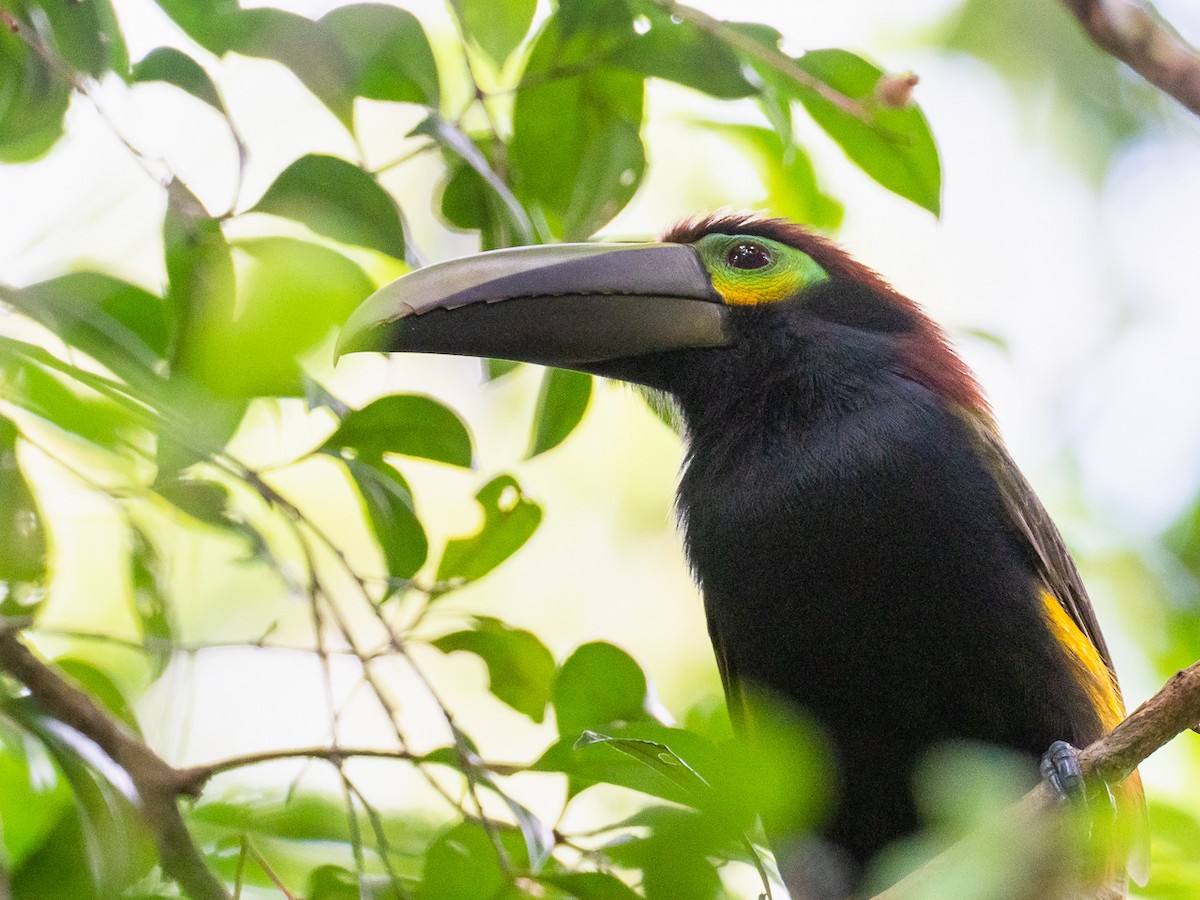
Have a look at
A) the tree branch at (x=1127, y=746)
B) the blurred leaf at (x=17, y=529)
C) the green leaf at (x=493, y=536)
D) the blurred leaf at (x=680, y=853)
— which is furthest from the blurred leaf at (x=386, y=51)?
the tree branch at (x=1127, y=746)

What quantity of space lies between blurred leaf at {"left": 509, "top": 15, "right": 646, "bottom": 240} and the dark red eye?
2.04 ft

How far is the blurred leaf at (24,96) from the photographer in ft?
6.57

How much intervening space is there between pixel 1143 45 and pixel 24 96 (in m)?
1.66

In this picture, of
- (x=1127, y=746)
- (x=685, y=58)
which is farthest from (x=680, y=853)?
(x=685, y=58)

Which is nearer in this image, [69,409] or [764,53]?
[69,409]

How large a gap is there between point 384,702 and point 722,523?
868 mm

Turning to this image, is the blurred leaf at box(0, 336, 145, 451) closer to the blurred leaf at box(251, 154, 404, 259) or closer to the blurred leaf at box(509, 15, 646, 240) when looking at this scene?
the blurred leaf at box(251, 154, 404, 259)

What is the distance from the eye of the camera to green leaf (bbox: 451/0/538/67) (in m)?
2.24

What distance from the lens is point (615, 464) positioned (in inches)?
241

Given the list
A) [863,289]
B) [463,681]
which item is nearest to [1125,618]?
[863,289]

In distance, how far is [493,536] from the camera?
229 centimetres

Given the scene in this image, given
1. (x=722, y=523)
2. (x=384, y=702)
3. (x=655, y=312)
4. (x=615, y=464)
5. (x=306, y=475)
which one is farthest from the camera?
(x=615, y=464)

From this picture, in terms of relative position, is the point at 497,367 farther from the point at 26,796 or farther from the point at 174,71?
the point at 26,796

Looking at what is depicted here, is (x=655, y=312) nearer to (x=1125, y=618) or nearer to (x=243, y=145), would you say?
(x=243, y=145)
